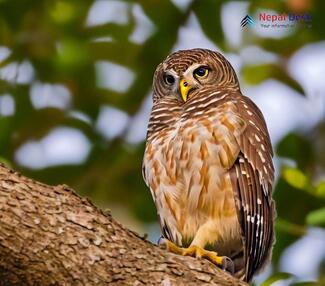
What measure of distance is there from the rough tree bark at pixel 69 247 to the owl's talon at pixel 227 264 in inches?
24.1

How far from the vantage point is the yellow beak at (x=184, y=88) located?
4.91 metres

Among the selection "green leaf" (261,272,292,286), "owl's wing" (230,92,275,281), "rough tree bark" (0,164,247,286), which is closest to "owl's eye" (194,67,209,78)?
"owl's wing" (230,92,275,281)

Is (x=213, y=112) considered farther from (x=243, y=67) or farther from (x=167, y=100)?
(x=243, y=67)

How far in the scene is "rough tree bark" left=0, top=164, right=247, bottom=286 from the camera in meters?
3.24

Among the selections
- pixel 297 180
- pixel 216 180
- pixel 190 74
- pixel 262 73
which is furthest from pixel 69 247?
pixel 262 73

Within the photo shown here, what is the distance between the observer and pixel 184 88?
195 inches

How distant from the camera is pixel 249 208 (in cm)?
443

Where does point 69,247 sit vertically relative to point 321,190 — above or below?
below

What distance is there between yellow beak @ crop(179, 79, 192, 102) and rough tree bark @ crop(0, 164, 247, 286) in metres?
1.47

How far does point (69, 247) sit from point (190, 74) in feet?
6.25

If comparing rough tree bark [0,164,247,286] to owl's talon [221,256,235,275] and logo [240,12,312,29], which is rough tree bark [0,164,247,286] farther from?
logo [240,12,312,29]

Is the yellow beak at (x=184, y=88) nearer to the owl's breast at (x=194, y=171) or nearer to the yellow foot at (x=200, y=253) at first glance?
the owl's breast at (x=194, y=171)

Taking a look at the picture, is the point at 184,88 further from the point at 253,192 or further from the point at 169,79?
the point at 253,192

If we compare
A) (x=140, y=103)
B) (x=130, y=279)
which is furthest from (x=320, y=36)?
(x=130, y=279)
